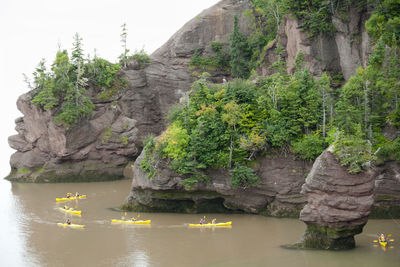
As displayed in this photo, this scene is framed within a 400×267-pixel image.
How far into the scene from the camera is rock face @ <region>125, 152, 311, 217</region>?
30.9 m

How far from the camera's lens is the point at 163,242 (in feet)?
84.9

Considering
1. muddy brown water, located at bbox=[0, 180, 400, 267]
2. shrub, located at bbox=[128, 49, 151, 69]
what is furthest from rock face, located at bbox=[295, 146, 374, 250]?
shrub, located at bbox=[128, 49, 151, 69]

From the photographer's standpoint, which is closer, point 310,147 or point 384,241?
point 384,241

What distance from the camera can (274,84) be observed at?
114 feet

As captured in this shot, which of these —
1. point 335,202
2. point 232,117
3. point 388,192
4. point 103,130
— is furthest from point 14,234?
point 388,192

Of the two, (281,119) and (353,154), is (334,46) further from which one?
(353,154)

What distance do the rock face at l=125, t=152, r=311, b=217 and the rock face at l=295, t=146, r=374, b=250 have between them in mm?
7776

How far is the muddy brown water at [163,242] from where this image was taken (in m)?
22.3

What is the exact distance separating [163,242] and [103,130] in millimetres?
28169

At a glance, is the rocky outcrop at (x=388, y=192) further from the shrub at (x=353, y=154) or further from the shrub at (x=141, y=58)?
the shrub at (x=141, y=58)

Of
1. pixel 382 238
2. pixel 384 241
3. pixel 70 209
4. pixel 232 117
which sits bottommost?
pixel 70 209

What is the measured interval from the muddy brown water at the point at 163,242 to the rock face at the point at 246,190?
1.01 meters

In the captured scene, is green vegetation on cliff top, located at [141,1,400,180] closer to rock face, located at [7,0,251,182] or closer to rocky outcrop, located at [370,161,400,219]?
rocky outcrop, located at [370,161,400,219]

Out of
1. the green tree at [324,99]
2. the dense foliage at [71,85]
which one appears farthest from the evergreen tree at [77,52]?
the green tree at [324,99]
